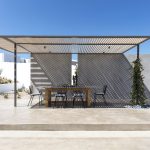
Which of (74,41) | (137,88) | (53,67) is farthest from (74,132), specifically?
(53,67)

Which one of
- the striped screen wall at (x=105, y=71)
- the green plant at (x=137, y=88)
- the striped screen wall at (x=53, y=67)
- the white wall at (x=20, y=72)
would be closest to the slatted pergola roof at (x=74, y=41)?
the green plant at (x=137, y=88)

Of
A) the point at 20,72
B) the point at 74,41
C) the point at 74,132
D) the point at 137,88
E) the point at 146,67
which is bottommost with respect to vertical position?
the point at 74,132

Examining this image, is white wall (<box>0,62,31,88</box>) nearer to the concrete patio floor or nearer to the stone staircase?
the stone staircase

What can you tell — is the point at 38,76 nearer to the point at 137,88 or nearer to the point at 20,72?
the point at 137,88

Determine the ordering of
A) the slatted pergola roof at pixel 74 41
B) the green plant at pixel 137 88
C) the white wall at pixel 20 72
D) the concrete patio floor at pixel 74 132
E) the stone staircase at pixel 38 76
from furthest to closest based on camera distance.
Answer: the white wall at pixel 20 72 < the stone staircase at pixel 38 76 < the green plant at pixel 137 88 < the slatted pergola roof at pixel 74 41 < the concrete patio floor at pixel 74 132

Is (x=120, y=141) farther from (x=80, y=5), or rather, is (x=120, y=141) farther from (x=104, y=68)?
(x=80, y=5)

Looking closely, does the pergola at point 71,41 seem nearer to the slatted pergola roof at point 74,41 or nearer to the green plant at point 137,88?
the slatted pergola roof at point 74,41

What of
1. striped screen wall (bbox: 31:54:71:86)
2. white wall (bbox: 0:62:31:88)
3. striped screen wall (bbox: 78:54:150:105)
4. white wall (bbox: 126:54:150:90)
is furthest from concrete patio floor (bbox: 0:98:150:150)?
white wall (bbox: 0:62:31:88)

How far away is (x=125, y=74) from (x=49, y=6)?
6.23 m

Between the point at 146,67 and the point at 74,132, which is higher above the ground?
the point at 146,67

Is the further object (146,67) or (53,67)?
(53,67)

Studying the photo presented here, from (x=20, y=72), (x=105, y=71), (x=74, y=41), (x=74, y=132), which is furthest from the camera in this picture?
(x=20, y=72)

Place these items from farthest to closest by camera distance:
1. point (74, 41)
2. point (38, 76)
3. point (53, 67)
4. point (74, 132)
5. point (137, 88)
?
point (38, 76) → point (53, 67) → point (137, 88) → point (74, 41) → point (74, 132)

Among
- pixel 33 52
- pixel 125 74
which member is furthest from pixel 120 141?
pixel 33 52
